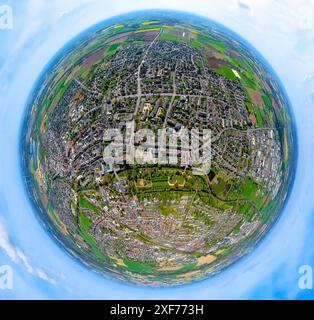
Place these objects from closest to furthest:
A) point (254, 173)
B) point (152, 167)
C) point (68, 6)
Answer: point (152, 167), point (254, 173), point (68, 6)

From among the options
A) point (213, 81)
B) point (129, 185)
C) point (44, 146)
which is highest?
point (213, 81)

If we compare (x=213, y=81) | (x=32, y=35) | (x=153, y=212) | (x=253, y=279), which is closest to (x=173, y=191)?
(x=153, y=212)

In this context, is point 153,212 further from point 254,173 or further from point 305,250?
point 305,250

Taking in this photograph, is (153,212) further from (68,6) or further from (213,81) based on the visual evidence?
(68,6)

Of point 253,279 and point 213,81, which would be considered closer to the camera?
point 213,81

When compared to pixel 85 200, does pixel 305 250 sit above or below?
below

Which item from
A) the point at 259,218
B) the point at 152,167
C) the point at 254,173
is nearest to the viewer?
the point at 152,167
